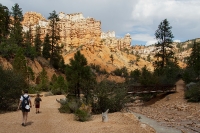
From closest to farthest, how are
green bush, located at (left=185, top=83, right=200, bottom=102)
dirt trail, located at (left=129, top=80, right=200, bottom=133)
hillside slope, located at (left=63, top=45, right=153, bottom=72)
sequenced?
1. dirt trail, located at (left=129, top=80, right=200, bottom=133)
2. green bush, located at (left=185, top=83, right=200, bottom=102)
3. hillside slope, located at (left=63, top=45, right=153, bottom=72)

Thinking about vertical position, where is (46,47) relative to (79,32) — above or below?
below

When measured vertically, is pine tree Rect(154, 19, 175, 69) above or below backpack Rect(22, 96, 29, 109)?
above

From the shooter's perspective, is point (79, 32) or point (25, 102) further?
point (79, 32)

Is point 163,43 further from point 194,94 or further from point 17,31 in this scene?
point 17,31

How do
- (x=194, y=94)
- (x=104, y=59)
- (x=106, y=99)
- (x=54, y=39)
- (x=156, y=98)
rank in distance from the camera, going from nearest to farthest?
1. (x=106, y=99)
2. (x=194, y=94)
3. (x=156, y=98)
4. (x=54, y=39)
5. (x=104, y=59)

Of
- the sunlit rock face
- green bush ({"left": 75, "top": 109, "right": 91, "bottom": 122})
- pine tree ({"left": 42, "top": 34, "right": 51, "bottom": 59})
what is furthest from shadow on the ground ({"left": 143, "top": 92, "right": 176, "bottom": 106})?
the sunlit rock face

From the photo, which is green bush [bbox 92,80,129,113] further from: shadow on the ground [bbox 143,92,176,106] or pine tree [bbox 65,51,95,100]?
shadow on the ground [bbox 143,92,176,106]

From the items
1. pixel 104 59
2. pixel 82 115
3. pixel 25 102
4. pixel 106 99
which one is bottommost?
pixel 82 115

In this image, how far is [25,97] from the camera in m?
10.9

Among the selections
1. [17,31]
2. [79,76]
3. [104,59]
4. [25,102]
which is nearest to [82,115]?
[25,102]

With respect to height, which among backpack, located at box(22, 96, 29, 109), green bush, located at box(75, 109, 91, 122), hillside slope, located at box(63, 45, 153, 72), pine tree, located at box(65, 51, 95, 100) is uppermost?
hillside slope, located at box(63, 45, 153, 72)

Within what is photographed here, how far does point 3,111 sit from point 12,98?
1.11 m

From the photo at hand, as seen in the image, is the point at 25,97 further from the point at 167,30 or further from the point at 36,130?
the point at 167,30

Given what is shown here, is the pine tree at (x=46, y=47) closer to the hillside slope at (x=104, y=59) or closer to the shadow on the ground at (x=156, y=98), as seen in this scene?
the hillside slope at (x=104, y=59)
